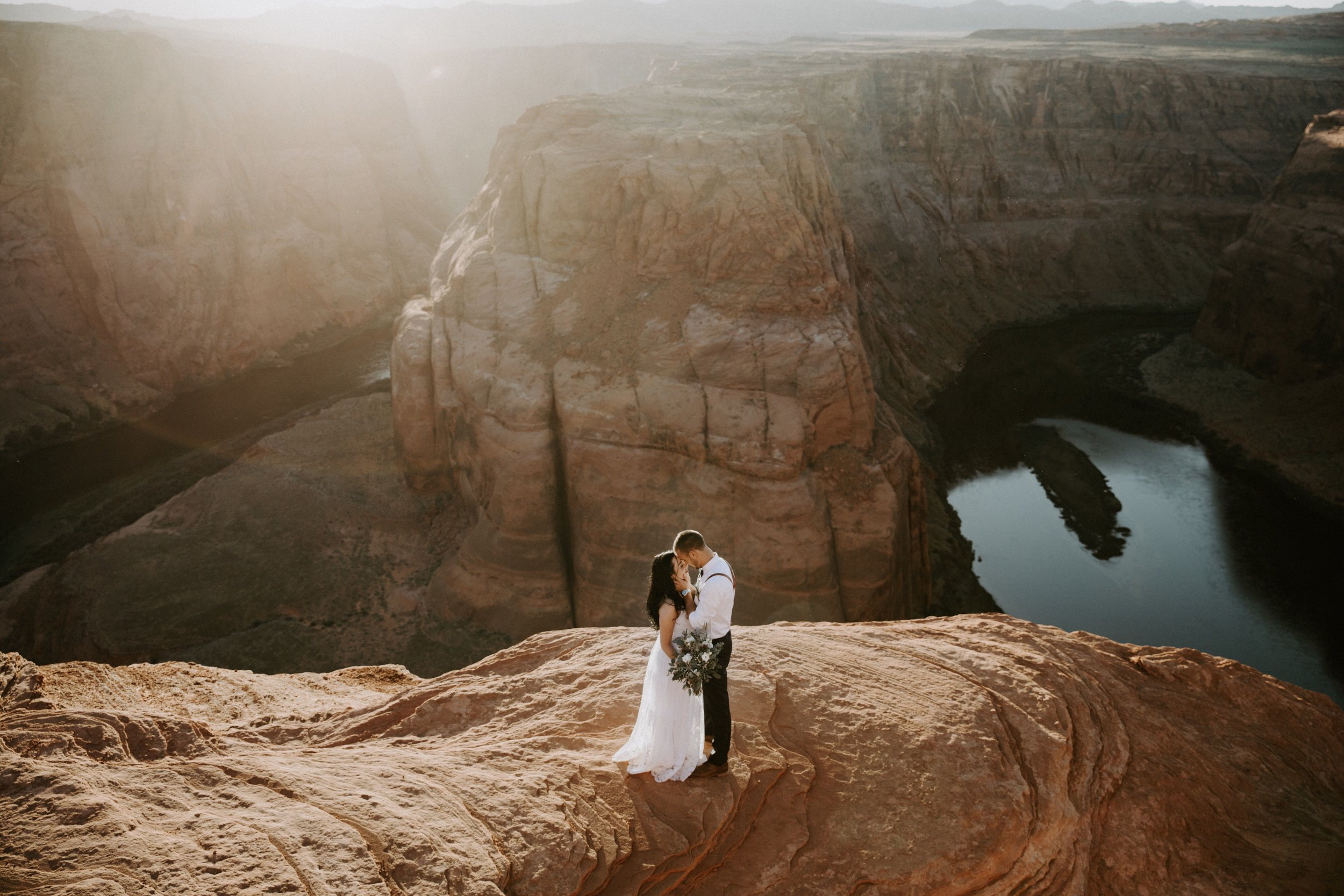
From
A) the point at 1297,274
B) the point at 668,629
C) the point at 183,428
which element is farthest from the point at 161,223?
the point at 1297,274

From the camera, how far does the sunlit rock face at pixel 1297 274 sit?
3152 centimetres

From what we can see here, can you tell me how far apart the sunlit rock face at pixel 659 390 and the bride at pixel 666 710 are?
9.74 meters

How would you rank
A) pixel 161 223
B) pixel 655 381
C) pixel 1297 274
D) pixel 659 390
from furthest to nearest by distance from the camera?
pixel 161 223 → pixel 1297 274 → pixel 655 381 → pixel 659 390

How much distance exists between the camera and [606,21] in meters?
131

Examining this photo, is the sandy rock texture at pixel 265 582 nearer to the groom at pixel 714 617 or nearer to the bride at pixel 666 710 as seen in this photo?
the bride at pixel 666 710

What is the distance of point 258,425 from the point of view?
29.9 metres

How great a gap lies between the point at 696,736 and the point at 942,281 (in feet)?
133

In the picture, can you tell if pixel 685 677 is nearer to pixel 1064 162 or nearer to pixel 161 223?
pixel 161 223

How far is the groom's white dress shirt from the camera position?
19.7 feet

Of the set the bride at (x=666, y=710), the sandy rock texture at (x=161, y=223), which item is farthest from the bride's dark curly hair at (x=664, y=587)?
the sandy rock texture at (x=161, y=223)

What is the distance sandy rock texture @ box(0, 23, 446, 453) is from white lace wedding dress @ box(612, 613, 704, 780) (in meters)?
30.9

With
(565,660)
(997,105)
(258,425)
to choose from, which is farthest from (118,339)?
(997,105)

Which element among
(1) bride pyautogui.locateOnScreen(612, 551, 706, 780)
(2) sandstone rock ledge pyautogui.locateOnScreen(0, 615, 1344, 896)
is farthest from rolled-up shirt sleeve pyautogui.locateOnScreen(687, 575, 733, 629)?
(2) sandstone rock ledge pyautogui.locateOnScreen(0, 615, 1344, 896)

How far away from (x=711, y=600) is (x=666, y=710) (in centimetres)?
89
